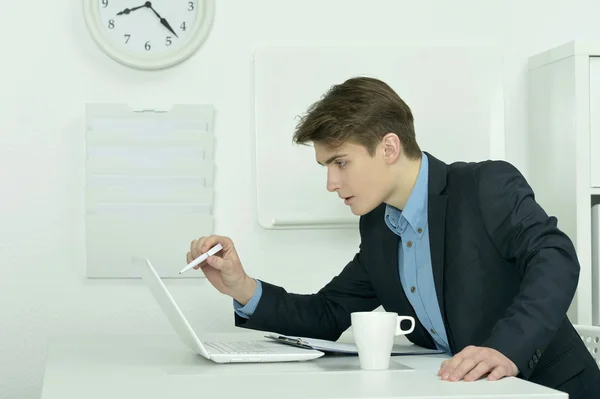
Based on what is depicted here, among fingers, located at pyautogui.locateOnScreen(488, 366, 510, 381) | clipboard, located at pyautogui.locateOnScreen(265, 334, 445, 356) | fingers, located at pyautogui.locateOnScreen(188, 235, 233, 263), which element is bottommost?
clipboard, located at pyautogui.locateOnScreen(265, 334, 445, 356)

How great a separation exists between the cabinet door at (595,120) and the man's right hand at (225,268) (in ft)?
3.97

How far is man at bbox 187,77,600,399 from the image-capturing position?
1918mm

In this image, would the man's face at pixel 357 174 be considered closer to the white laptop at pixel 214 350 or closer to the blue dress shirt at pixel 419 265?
the blue dress shirt at pixel 419 265

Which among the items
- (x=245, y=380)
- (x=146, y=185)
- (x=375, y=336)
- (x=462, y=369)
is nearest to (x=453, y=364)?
(x=462, y=369)

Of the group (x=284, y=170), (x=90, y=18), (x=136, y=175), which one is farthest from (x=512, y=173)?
(x=90, y=18)

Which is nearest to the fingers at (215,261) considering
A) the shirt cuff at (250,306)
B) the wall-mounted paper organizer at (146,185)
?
the shirt cuff at (250,306)

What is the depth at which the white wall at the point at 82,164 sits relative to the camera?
2.77 metres

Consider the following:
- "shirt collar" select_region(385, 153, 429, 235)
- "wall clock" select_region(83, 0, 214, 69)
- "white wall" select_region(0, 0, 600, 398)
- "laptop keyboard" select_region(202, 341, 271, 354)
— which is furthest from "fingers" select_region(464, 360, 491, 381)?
"wall clock" select_region(83, 0, 214, 69)

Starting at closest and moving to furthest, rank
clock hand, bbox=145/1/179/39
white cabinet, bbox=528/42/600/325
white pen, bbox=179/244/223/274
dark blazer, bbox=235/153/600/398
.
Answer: dark blazer, bbox=235/153/600/398, white pen, bbox=179/244/223/274, white cabinet, bbox=528/42/600/325, clock hand, bbox=145/1/179/39

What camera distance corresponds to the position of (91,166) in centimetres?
276

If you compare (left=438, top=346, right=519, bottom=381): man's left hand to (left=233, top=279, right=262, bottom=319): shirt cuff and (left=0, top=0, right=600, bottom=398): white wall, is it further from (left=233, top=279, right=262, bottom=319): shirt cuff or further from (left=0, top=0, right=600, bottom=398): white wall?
(left=0, top=0, right=600, bottom=398): white wall

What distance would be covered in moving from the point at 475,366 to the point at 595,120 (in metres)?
1.52

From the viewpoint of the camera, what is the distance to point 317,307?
219 cm

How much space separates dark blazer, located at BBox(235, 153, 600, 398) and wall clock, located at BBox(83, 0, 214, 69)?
0.97 m
